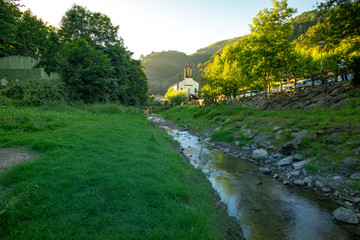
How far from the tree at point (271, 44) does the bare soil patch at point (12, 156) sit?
73.7 ft

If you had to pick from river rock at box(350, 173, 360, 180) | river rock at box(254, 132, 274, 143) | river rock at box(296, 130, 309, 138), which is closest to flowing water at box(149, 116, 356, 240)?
river rock at box(350, 173, 360, 180)

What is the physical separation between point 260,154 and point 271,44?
1596 cm

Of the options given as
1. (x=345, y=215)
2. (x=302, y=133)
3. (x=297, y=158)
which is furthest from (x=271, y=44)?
(x=345, y=215)

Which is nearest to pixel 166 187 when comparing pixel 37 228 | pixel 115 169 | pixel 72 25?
pixel 115 169

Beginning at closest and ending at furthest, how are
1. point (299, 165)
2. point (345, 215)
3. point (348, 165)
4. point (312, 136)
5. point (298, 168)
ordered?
point (345, 215), point (348, 165), point (298, 168), point (299, 165), point (312, 136)

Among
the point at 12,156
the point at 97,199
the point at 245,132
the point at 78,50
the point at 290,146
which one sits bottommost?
the point at 290,146

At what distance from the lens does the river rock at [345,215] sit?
5707 mm

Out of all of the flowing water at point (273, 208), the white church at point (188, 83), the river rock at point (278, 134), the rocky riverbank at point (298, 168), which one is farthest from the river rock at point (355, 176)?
the white church at point (188, 83)

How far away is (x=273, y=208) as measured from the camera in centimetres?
654

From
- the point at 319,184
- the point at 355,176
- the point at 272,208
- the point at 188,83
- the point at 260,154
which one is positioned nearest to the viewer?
the point at 272,208

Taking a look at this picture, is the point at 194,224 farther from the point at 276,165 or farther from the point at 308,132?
the point at 308,132

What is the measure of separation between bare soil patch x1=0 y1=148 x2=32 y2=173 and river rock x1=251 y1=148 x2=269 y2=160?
37.9 feet

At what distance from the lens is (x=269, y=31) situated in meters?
23.0

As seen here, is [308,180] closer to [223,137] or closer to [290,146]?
[290,146]
